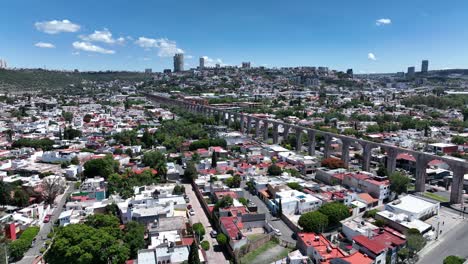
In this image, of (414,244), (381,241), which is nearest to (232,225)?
(381,241)

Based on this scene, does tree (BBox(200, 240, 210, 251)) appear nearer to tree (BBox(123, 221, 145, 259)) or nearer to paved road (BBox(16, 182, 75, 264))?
tree (BBox(123, 221, 145, 259))

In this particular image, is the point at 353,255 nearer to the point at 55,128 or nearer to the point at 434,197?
the point at 434,197

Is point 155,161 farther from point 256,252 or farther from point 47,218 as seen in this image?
point 256,252

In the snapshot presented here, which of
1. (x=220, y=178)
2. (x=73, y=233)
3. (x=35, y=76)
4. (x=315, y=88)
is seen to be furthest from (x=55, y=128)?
(x=35, y=76)

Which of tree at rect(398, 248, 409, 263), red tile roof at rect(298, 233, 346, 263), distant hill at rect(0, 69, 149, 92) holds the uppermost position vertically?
distant hill at rect(0, 69, 149, 92)

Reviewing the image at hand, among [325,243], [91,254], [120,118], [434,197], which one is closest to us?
[91,254]

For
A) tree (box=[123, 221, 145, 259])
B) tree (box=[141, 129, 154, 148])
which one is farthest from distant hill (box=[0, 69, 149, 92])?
tree (box=[123, 221, 145, 259])
